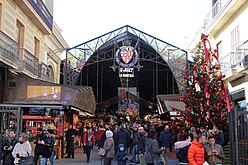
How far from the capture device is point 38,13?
1891 cm

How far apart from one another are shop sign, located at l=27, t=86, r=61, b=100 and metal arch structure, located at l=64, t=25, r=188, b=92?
1064 centimetres

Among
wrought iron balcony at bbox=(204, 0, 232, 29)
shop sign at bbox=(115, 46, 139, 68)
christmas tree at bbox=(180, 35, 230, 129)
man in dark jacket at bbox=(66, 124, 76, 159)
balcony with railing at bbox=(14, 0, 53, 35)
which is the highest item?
wrought iron balcony at bbox=(204, 0, 232, 29)

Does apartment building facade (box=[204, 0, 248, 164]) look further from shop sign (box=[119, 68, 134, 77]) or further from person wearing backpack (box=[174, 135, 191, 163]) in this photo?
shop sign (box=[119, 68, 134, 77])

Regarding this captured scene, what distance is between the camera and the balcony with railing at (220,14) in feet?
58.5

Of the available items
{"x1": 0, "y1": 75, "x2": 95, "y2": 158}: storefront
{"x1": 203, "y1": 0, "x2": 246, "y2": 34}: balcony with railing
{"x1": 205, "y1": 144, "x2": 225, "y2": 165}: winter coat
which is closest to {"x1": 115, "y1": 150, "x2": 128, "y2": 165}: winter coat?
{"x1": 205, "y1": 144, "x2": 225, "y2": 165}: winter coat

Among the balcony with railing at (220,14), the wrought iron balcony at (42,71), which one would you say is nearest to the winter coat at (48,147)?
the wrought iron balcony at (42,71)

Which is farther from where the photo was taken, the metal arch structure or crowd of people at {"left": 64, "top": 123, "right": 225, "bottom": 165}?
the metal arch structure

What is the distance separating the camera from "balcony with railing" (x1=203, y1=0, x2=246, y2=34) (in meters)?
17.8

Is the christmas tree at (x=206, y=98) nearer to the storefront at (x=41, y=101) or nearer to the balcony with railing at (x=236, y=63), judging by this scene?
the balcony with railing at (x=236, y=63)

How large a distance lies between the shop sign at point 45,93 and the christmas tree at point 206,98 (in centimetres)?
576

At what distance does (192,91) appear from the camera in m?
13.0

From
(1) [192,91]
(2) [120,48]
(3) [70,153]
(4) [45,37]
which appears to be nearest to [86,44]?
(2) [120,48]

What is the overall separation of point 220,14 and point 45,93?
10888 mm

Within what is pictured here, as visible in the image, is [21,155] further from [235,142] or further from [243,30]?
[243,30]
